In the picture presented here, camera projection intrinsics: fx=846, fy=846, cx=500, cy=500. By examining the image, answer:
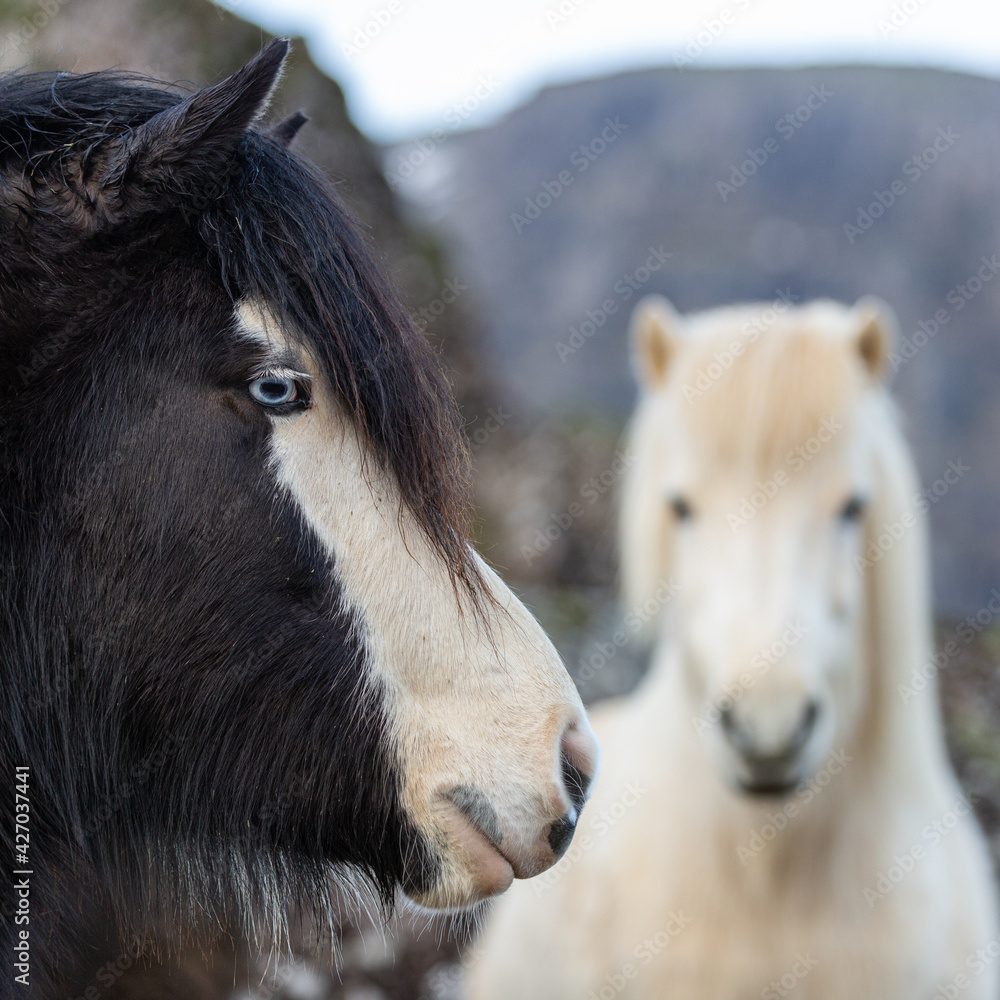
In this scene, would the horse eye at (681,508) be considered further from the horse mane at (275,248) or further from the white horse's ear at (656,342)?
the horse mane at (275,248)

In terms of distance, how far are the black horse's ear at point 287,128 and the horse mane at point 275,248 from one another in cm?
30

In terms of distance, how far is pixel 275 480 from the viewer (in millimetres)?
1176

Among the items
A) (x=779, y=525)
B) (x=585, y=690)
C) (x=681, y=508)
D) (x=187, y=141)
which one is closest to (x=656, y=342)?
(x=681, y=508)

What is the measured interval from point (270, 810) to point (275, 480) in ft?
1.63

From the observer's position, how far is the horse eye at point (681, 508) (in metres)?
2.24

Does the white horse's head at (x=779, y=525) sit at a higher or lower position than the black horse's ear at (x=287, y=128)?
lower

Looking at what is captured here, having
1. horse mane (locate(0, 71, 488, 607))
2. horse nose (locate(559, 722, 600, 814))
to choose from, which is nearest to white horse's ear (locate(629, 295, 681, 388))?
horse mane (locate(0, 71, 488, 607))

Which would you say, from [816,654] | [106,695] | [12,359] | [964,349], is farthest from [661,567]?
[964,349]

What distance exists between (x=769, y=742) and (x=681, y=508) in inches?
25.8

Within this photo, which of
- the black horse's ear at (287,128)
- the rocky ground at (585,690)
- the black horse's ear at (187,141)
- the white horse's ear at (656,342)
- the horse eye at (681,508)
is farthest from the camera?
the rocky ground at (585,690)

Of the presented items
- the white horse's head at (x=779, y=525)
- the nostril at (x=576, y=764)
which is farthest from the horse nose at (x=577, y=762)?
the white horse's head at (x=779, y=525)

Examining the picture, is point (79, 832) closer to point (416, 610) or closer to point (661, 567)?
point (416, 610)

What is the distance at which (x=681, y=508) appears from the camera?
227 centimetres

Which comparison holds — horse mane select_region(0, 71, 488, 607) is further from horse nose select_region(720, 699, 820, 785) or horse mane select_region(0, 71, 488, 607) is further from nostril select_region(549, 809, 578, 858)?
horse nose select_region(720, 699, 820, 785)
